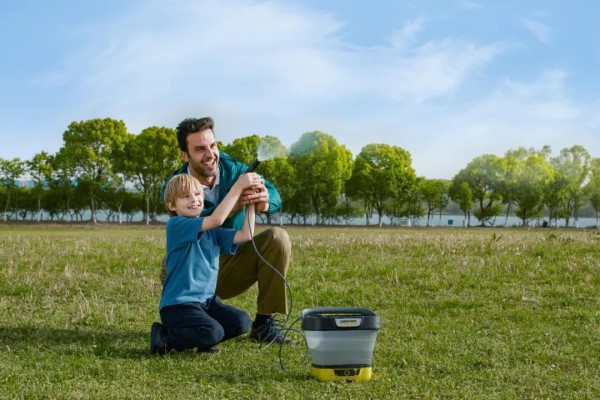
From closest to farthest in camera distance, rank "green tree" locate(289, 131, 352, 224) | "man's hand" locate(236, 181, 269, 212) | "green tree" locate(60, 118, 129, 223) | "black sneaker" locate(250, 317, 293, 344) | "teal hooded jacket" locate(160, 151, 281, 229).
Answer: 1. "man's hand" locate(236, 181, 269, 212)
2. "black sneaker" locate(250, 317, 293, 344)
3. "teal hooded jacket" locate(160, 151, 281, 229)
4. "green tree" locate(60, 118, 129, 223)
5. "green tree" locate(289, 131, 352, 224)

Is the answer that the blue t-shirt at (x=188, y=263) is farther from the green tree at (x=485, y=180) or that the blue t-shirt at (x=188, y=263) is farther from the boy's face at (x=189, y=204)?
the green tree at (x=485, y=180)

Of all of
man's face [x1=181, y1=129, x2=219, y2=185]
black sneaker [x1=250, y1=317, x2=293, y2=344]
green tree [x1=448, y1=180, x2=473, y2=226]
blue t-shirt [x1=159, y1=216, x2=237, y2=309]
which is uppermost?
green tree [x1=448, y1=180, x2=473, y2=226]

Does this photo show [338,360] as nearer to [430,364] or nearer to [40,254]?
[430,364]

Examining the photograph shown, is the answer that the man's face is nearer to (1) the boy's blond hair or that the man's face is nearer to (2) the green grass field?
(1) the boy's blond hair

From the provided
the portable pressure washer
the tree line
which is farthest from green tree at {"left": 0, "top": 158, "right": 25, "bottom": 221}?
the portable pressure washer

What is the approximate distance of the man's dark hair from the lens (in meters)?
6.14

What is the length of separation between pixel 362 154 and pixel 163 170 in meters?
33.0

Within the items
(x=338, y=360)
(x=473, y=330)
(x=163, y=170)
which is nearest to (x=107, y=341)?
(x=338, y=360)

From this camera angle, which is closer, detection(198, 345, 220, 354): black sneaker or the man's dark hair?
detection(198, 345, 220, 354): black sneaker

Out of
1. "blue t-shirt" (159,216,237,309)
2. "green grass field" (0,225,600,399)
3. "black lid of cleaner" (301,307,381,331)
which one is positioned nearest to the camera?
"black lid of cleaner" (301,307,381,331)

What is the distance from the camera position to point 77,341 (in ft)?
21.2

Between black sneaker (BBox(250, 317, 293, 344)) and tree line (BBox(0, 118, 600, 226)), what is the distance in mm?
50118

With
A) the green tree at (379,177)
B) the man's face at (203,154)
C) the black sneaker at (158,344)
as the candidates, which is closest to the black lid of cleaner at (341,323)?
the black sneaker at (158,344)

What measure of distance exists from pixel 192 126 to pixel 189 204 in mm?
813
